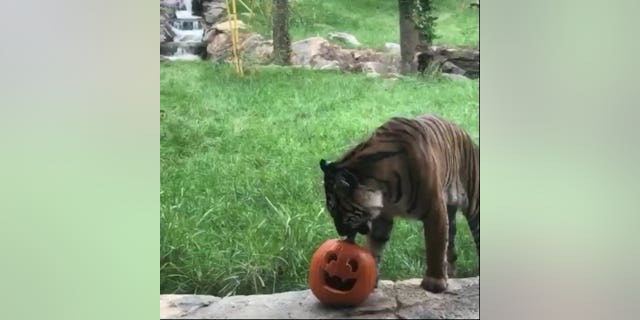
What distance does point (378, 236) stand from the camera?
1.95m

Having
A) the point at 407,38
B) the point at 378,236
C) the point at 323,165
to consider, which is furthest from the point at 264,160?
the point at 407,38

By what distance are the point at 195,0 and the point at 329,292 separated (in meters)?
0.87

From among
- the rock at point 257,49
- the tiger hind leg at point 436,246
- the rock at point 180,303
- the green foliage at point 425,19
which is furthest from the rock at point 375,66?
the rock at point 180,303

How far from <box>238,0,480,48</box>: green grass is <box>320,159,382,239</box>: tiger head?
1.25 feet

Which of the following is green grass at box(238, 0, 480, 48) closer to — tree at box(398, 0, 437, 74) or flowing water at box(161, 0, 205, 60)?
tree at box(398, 0, 437, 74)

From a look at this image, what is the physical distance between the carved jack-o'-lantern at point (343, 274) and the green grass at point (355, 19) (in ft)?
1.89

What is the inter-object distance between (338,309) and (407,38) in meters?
0.76

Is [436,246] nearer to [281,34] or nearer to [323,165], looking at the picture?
[323,165]

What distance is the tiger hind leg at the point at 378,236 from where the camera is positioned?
194cm

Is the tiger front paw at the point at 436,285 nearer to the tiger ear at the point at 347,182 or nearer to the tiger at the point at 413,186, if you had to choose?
the tiger at the point at 413,186

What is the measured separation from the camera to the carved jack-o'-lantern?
1.84m

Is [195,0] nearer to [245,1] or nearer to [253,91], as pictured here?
[245,1]

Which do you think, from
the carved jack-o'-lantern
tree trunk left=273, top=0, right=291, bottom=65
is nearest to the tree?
→ tree trunk left=273, top=0, right=291, bottom=65
